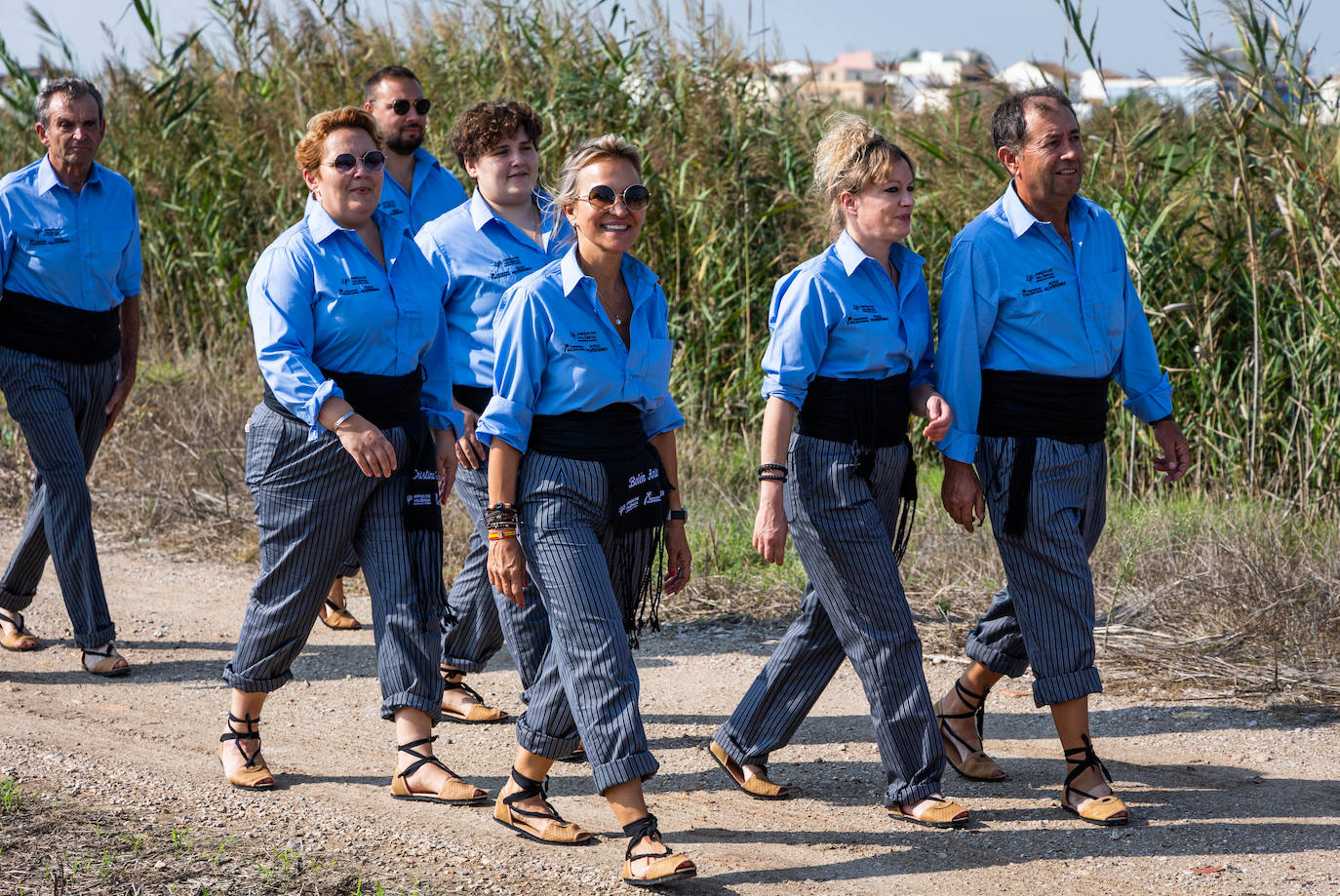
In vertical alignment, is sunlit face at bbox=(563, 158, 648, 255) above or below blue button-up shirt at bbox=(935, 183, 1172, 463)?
above

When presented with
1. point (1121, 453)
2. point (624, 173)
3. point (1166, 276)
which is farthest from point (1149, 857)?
point (1166, 276)

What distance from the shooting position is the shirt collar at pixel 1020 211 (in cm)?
429

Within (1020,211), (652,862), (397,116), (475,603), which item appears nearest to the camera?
(652,862)

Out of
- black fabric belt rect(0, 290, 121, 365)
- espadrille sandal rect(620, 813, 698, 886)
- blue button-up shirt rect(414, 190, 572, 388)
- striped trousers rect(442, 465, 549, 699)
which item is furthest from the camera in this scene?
black fabric belt rect(0, 290, 121, 365)

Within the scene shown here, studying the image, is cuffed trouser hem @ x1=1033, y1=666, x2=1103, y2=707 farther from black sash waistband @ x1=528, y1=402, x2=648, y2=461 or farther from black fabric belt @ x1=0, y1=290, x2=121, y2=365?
black fabric belt @ x1=0, y1=290, x2=121, y2=365

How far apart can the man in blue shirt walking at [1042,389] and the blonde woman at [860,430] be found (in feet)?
0.54

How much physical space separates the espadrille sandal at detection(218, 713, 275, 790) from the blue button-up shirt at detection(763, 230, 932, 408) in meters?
2.03

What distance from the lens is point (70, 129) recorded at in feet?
18.5

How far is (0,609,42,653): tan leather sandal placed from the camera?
6191 millimetres

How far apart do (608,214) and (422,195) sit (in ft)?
7.17

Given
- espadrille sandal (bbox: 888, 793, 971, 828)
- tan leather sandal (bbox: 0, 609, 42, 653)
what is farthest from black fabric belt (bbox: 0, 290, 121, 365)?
espadrille sandal (bbox: 888, 793, 971, 828)

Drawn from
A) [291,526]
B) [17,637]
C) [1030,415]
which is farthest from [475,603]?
[17,637]

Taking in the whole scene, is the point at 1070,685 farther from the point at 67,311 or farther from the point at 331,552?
the point at 67,311

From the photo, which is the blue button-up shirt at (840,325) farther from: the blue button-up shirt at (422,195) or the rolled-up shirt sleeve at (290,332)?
the blue button-up shirt at (422,195)
